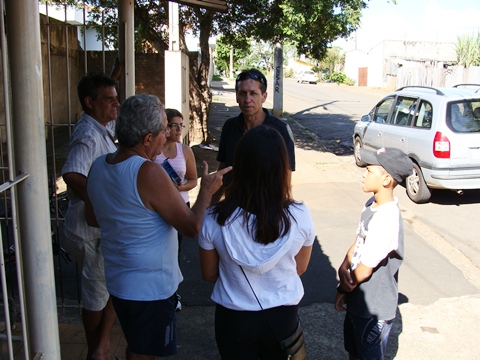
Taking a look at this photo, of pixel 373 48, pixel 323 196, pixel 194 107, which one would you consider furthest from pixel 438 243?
pixel 373 48

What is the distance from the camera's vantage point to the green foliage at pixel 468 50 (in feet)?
89.4

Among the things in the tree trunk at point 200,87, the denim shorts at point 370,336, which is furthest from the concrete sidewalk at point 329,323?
the tree trunk at point 200,87

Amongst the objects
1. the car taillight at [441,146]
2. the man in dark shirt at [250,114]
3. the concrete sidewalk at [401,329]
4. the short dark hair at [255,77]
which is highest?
the short dark hair at [255,77]

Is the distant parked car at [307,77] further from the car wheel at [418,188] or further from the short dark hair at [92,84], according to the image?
the short dark hair at [92,84]

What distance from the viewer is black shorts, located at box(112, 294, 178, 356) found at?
2.40m

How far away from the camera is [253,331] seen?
6.93ft

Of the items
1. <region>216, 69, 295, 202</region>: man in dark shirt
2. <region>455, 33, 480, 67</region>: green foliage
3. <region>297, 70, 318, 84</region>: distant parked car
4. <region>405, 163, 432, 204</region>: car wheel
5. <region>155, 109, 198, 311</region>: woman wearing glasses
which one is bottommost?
<region>405, 163, 432, 204</region>: car wheel

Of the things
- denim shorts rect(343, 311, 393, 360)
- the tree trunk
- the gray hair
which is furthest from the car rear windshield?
the tree trunk

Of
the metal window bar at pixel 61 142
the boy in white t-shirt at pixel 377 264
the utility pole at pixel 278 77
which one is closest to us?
the boy in white t-shirt at pixel 377 264

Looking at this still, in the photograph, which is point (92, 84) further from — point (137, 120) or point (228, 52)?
point (228, 52)

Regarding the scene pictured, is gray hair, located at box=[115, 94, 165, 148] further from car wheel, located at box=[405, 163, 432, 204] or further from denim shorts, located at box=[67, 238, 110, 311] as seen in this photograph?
car wheel, located at box=[405, 163, 432, 204]

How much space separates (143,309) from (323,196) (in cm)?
598

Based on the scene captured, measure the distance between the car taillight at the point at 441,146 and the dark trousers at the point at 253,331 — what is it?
569cm

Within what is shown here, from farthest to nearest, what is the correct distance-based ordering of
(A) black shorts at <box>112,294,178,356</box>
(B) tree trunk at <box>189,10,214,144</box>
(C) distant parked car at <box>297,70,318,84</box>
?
(C) distant parked car at <box>297,70,318,84</box>
(B) tree trunk at <box>189,10,214,144</box>
(A) black shorts at <box>112,294,178,356</box>
